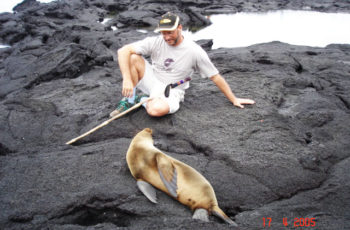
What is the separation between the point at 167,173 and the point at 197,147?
798 millimetres

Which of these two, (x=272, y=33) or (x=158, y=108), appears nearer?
(x=158, y=108)

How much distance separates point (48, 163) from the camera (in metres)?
2.89

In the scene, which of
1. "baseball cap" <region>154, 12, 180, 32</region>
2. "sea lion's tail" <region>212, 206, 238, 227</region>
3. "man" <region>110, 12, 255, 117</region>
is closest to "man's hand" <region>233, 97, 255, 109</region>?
"man" <region>110, 12, 255, 117</region>

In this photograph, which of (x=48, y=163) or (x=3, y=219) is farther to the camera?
(x=48, y=163)

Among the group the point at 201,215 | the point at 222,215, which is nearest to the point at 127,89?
the point at 201,215

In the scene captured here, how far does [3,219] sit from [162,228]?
55.5 inches

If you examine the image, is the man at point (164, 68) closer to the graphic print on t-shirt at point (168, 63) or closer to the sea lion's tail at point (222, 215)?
the graphic print on t-shirt at point (168, 63)

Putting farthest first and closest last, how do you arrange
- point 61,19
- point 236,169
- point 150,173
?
point 61,19 → point 236,169 → point 150,173

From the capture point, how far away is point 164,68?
3748mm

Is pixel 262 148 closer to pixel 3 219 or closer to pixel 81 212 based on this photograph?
pixel 81 212

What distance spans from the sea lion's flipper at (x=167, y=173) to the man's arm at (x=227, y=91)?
1512mm

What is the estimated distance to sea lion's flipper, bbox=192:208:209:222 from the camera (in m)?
2.31

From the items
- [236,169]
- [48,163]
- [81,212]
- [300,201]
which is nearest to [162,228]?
[81,212]
